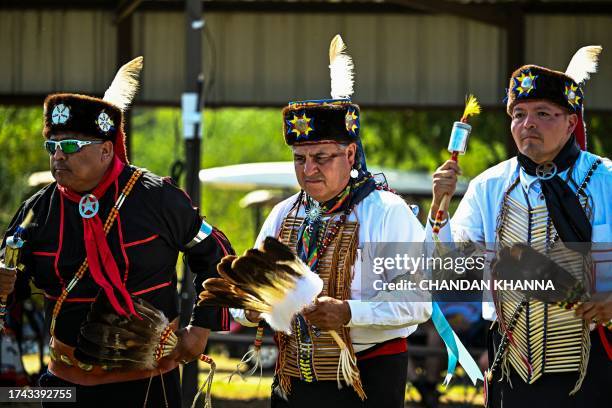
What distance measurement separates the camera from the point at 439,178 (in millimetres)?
4266

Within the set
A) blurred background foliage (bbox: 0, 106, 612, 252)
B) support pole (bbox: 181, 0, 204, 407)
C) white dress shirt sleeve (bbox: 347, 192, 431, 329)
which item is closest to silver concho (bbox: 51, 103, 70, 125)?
white dress shirt sleeve (bbox: 347, 192, 431, 329)

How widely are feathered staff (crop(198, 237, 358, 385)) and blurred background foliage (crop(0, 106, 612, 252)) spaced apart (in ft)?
19.0

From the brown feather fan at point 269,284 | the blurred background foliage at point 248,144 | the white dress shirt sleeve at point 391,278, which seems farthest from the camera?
the blurred background foliage at point 248,144

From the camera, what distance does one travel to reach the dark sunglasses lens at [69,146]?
425cm

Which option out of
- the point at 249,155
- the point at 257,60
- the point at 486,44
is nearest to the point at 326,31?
the point at 257,60

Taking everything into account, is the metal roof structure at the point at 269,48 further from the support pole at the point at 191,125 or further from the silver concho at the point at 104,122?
the silver concho at the point at 104,122

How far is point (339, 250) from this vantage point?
13.5 ft

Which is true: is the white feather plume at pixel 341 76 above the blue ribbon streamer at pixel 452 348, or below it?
above

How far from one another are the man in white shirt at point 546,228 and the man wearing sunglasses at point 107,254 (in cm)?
105

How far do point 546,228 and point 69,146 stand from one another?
6.27 feet

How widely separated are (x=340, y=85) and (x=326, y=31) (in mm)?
5468

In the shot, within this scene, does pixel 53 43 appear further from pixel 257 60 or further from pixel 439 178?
pixel 439 178

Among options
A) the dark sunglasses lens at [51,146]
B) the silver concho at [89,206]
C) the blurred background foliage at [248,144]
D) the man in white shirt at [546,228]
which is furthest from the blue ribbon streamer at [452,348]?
the blurred background foliage at [248,144]

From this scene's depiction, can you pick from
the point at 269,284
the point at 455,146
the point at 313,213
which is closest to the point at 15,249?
the point at 269,284
